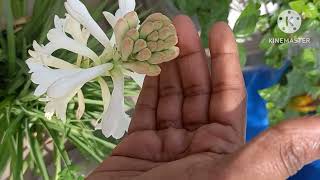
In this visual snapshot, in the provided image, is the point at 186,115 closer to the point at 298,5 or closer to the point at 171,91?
the point at 171,91

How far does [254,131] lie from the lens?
47.2 inches

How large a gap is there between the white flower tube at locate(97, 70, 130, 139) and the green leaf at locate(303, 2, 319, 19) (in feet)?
1.24

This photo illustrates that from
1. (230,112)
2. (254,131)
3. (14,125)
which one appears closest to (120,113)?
(230,112)

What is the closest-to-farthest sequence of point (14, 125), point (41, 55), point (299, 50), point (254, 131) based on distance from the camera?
point (41, 55)
point (14, 125)
point (299, 50)
point (254, 131)

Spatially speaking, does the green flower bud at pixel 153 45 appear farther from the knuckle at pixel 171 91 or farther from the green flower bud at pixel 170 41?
the knuckle at pixel 171 91

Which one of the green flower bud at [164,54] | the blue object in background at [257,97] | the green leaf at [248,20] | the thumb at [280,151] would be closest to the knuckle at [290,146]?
the thumb at [280,151]

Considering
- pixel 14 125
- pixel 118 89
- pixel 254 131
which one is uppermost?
pixel 118 89

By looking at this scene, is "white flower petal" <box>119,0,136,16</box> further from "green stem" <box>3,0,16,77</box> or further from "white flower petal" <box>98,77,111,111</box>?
"green stem" <box>3,0,16,77</box>

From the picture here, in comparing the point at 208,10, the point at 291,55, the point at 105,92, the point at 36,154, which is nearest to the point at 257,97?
the point at 291,55

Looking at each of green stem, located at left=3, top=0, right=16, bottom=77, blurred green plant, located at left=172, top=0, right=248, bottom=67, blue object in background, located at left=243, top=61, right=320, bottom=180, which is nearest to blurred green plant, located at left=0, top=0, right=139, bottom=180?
green stem, located at left=3, top=0, right=16, bottom=77

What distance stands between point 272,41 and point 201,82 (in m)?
0.31

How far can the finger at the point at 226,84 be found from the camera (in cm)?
54

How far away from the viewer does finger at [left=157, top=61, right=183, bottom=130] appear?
57cm

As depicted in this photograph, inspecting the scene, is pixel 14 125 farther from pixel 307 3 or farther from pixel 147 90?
pixel 307 3
